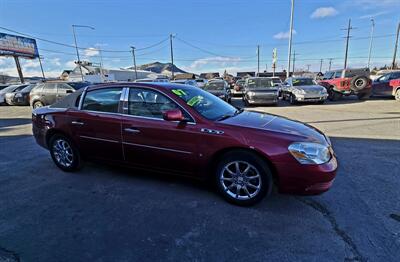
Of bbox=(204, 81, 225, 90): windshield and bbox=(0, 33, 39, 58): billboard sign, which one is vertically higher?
bbox=(0, 33, 39, 58): billboard sign

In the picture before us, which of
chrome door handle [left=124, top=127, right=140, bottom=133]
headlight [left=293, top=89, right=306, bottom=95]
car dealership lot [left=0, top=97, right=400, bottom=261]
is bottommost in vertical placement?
car dealership lot [left=0, top=97, right=400, bottom=261]

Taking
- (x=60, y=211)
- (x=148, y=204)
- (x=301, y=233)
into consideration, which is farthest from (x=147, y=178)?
(x=301, y=233)

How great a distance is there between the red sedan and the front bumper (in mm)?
11

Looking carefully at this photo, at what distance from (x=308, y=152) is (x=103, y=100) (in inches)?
123

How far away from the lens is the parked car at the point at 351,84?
13.8 metres

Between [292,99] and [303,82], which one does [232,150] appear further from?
[303,82]

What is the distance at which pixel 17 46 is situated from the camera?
3381 cm

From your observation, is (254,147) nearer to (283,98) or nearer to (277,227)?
(277,227)

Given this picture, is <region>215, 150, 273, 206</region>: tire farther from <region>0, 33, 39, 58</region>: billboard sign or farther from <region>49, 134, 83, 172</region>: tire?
<region>0, 33, 39, 58</region>: billboard sign

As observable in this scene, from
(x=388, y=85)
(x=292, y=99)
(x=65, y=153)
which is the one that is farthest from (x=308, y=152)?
(x=388, y=85)

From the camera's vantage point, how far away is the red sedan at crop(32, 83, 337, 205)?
2932 mm

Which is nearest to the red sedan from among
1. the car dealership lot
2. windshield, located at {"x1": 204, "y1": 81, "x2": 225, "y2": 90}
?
the car dealership lot

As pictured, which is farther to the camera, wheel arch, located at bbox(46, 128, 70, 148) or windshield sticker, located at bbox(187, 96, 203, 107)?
wheel arch, located at bbox(46, 128, 70, 148)

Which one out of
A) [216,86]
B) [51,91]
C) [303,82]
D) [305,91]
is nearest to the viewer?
[305,91]
